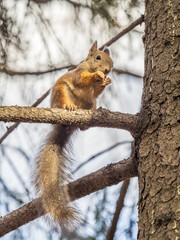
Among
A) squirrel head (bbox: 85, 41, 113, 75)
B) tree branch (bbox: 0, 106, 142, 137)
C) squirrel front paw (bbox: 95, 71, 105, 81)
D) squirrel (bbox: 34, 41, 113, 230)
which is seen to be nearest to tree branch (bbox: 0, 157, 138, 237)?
squirrel (bbox: 34, 41, 113, 230)

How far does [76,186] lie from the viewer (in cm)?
147

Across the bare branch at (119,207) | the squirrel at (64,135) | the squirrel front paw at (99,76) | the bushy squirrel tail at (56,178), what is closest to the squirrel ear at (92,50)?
the squirrel at (64,135)

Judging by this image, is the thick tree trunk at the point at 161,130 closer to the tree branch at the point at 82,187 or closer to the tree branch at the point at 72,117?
the tree branch at the point at 72,117

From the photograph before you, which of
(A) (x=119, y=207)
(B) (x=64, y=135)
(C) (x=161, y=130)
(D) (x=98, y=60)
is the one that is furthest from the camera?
(D) (x=98, y=60)

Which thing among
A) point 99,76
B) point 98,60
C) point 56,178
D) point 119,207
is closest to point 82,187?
Answer: point 56,178

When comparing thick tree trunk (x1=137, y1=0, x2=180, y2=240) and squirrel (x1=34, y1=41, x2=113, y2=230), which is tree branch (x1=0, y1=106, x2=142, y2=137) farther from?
squirrel (x1=34, y1=41, x2=113, y2=230)

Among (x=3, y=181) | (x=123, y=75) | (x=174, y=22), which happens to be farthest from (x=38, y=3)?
(x=3, y=181)

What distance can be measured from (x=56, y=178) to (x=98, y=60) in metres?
0.83

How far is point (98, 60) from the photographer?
2.07 metres

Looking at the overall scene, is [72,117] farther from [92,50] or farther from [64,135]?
[92,50]

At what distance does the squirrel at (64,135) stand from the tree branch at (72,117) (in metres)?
0.33

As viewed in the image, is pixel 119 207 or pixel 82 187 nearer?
pixel 82 187

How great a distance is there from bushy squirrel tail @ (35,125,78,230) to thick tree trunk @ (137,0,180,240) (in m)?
0.32

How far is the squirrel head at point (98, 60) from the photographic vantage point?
2.04 metres
